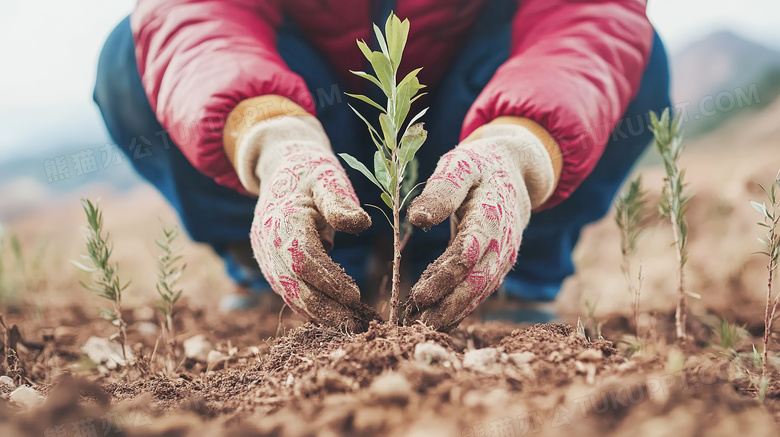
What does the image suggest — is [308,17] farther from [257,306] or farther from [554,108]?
[257,306]

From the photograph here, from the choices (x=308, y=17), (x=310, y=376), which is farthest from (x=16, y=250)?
(x=310, y=376)

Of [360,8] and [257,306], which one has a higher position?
[360,8]

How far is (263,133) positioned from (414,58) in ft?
2.92

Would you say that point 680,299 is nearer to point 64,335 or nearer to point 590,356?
point 590,356

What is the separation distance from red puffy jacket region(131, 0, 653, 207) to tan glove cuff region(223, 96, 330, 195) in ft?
0.14

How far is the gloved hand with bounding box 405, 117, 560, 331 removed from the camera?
1117mm

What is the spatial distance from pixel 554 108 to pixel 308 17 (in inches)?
44.6

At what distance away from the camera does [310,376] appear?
89 cm

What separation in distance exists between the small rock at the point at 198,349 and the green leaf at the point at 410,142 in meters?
0.88

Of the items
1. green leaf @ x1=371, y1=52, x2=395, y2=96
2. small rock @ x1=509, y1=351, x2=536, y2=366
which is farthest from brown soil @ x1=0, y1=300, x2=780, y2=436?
green leaf @ x1=371, y1=52, x2=395, y2=96

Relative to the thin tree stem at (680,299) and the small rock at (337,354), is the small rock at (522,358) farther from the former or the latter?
the thin tree stem at (680,299)

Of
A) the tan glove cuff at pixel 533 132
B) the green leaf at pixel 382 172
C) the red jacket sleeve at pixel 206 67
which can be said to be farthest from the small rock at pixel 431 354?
the red jacket sleeve at pixel 206 67

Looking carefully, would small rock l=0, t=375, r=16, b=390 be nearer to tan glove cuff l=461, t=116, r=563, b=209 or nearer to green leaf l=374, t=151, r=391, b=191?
green leaf l=374, t=151, r=391, b=191

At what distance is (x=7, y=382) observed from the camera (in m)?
1.17
